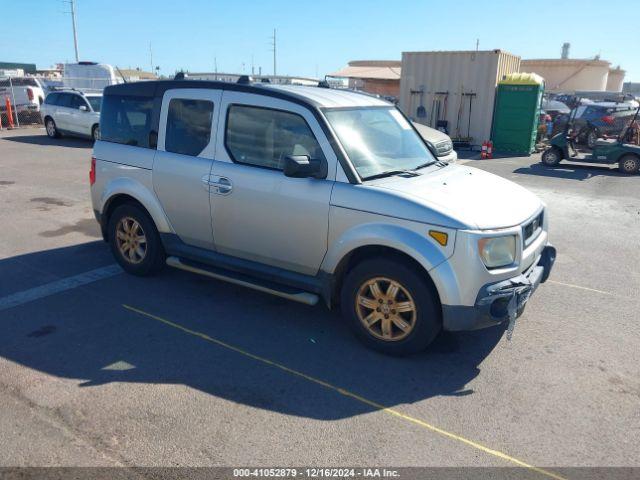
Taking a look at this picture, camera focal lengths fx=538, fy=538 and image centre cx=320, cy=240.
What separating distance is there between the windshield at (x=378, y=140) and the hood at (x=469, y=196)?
0.21m

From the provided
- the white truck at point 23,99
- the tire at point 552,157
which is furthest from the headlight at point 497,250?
the white truck at point 23,99

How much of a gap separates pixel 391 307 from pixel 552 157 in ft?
43.0

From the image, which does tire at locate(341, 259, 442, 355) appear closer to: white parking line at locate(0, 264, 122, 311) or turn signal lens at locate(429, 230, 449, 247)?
turn signal lens at locate(429, 230, 449, 247)

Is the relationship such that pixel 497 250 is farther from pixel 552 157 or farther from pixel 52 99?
pixel 52 99

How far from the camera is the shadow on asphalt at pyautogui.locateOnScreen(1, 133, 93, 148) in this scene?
56.6 feet

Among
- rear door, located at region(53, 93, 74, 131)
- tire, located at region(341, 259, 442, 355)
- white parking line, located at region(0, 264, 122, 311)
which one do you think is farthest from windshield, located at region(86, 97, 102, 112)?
tire, located at region(341, 259, 442, 355)

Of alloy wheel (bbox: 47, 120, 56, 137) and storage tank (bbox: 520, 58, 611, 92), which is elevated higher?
storage tank (bbox: 520, 58, 611, 92)

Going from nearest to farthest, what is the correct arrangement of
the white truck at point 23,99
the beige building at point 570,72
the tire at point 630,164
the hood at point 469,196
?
1. the hood at point 469,196
2. the tire at point 630,164
3. the white truck at point 23,99
4. the beige building at point 570,72

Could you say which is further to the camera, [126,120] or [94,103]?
[94,103]

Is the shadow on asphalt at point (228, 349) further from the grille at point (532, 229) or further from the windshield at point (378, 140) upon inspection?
the windshield at point (378, 140)

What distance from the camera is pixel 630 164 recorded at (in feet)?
47.2

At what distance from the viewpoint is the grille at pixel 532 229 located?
168 inches

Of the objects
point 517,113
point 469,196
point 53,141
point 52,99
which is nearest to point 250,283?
point 469,196

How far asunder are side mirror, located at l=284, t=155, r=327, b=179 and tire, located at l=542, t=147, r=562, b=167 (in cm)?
1296
